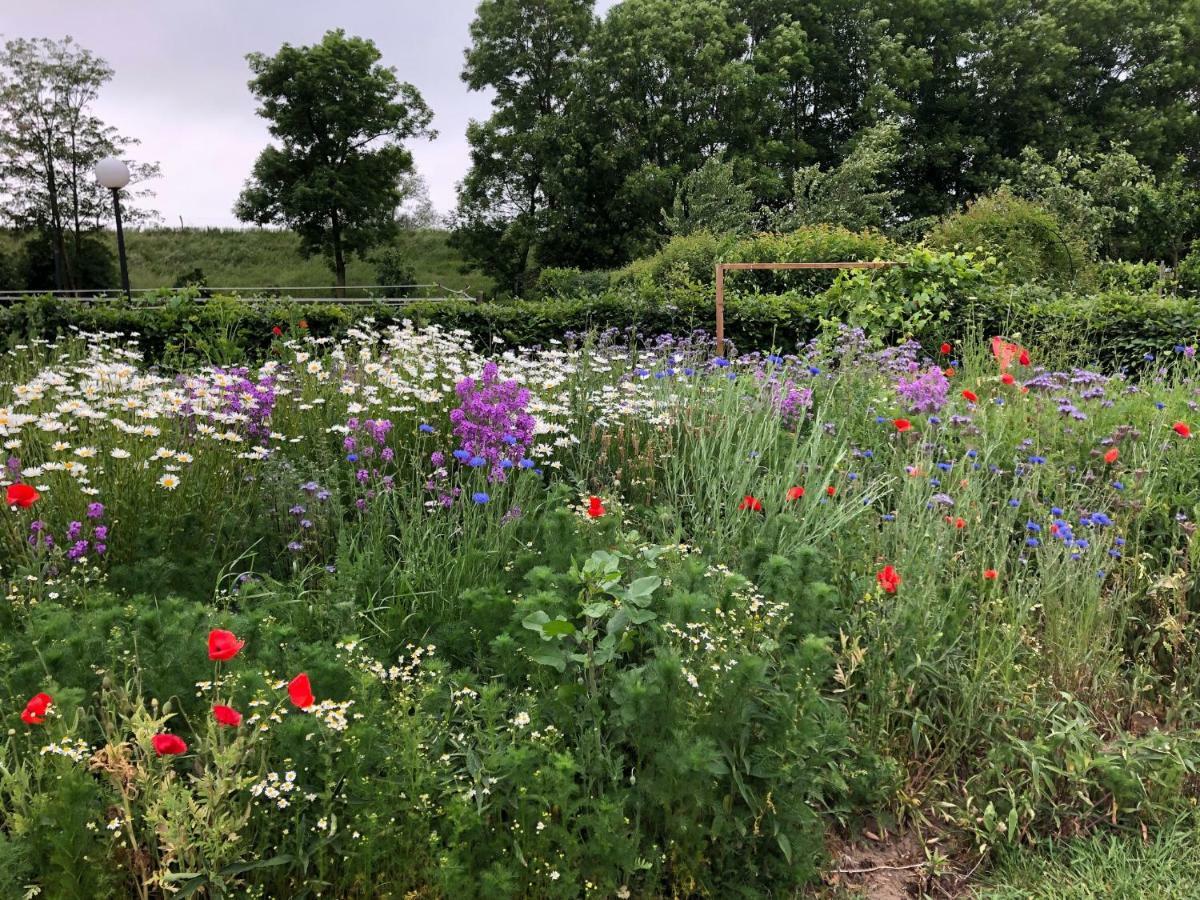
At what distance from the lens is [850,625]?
2604mm

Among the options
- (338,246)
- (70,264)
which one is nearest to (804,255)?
→ (338,246)

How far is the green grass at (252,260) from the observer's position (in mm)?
29953

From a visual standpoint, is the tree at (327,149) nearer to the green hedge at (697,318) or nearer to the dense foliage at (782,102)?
the dense foliage at (782,102)

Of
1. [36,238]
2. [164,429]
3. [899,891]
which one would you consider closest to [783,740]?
[899,891]

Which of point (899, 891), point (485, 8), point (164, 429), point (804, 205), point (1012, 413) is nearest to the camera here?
point (899, 891)

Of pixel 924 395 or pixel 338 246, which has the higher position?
pixel 338 246

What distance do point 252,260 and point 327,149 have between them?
7.46 meters

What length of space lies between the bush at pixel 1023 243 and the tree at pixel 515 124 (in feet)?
51.8

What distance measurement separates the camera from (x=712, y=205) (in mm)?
20641

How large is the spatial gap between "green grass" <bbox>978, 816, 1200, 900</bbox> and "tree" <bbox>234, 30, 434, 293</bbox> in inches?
1011

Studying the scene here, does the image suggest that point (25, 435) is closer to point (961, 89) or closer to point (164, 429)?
point (164, 429)

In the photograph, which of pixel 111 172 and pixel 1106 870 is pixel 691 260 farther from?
pixel 1106 870

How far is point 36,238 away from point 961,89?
3226 centimetres

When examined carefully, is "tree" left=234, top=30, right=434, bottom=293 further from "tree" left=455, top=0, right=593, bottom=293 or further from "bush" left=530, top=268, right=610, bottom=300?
"bush" left=530, top=268, right=610, bottom=300
